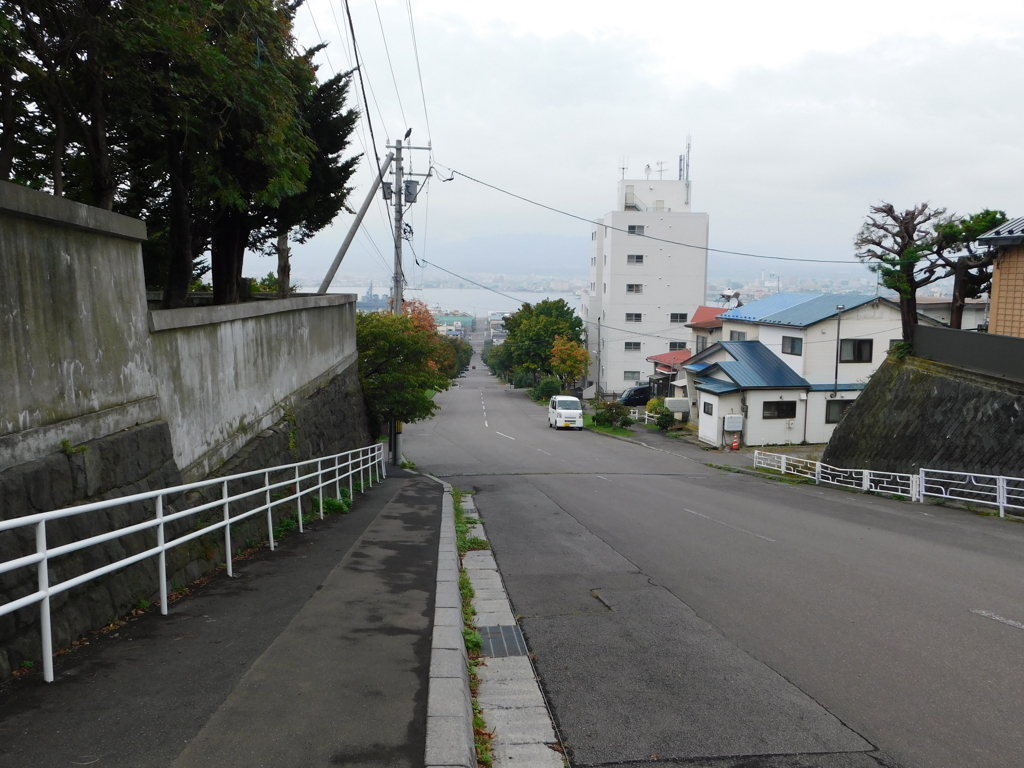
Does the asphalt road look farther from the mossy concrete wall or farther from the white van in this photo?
the white van

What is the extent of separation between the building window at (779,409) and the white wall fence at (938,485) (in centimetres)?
1226

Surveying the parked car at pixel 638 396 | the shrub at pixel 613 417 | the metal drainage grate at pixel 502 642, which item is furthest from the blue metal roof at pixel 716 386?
the metal drainage grate at pixel 502 642

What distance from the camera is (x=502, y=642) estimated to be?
22.7 ft

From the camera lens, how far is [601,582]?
373 inches

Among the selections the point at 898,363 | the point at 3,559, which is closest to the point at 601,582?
the point at 3,559

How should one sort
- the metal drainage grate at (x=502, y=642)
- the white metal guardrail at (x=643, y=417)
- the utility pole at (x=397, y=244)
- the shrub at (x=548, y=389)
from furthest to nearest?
the shrub at (x=548, y=389) < the white metal guardrail at (x=643, y=417) < the utility pole at (x=397, y=244) < the metal drainage grate at (x=502, y=642)

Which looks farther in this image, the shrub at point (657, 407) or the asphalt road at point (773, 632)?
the shrub at point (657, 407)

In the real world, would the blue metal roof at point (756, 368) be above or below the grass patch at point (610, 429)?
above

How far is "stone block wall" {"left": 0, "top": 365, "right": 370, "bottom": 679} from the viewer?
199 inches

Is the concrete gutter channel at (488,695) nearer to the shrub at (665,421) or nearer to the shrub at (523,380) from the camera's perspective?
the shrub at (665,421)

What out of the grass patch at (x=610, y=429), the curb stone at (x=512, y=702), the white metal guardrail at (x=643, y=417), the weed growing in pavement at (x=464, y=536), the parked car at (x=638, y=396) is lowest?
the grass patch at (x=610, y=429)

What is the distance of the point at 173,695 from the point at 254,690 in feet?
1.56

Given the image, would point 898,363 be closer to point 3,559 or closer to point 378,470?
point 378,470

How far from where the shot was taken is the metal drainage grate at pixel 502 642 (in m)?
6.65
